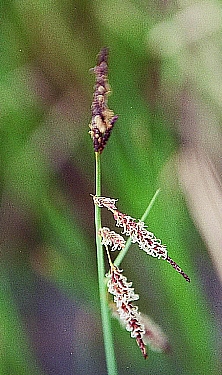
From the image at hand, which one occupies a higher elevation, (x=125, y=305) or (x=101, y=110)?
(x=101, y=110)

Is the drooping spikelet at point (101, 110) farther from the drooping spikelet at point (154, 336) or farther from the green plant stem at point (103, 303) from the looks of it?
the drooping spikelet at point (154, 336)

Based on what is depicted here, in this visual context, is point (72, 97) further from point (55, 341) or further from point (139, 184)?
point (55, 341)

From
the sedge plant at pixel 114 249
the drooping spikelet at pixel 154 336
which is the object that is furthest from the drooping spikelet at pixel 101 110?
the drooping spikelet at pixel 154 336

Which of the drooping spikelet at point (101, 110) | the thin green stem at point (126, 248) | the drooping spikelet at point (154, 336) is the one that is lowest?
the drooping spikelet at point (154, 336)

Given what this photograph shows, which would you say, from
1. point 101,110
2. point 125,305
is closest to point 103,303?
point 125,305

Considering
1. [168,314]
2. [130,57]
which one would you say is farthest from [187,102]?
[168,314]

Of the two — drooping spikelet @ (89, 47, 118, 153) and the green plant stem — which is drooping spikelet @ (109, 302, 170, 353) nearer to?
the green plant stem

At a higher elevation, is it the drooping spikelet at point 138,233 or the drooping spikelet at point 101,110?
the drooping spikelet at point 101,110

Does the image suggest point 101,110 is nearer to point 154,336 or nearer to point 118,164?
point 118,164
